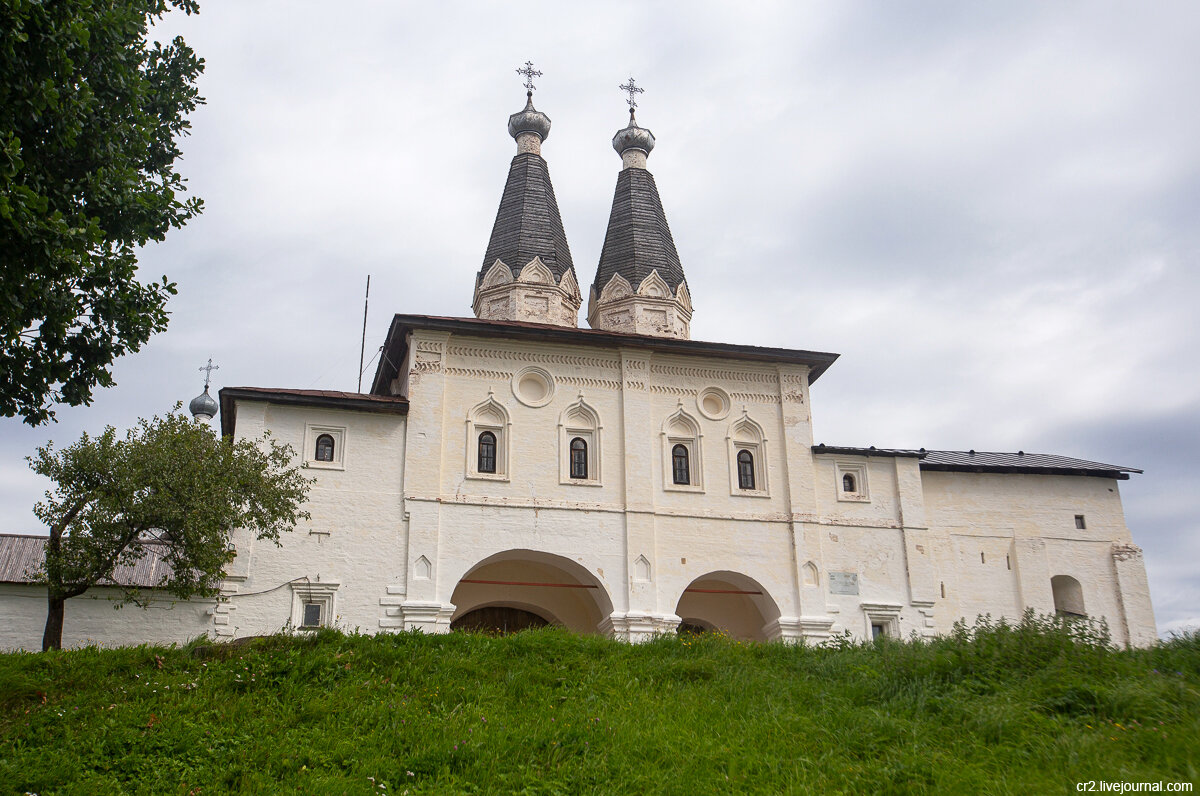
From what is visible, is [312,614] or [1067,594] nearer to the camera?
[312,614]

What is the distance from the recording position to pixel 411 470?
18.5 meters

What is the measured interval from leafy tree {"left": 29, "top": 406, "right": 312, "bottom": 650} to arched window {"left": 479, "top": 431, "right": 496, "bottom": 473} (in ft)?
14.2

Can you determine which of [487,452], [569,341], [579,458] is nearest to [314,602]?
[487,452]

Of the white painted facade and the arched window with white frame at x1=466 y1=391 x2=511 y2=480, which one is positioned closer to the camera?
the white painted facade

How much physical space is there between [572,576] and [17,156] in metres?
13.4

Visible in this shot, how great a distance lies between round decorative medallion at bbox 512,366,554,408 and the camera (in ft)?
65.2

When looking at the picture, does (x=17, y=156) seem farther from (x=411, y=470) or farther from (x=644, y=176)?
(x=644, y=176)

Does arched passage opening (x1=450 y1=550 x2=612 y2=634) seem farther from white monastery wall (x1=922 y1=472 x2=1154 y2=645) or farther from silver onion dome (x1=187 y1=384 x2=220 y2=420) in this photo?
silver onion dome (x1=187 y1=384 x2=220 y2=420)

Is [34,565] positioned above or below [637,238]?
below

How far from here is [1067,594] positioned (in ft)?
71.5

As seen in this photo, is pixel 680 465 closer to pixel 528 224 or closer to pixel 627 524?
→ pixel 627 524

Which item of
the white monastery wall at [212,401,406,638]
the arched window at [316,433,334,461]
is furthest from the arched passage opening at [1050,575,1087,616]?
the arched window at [316,433,334,461]

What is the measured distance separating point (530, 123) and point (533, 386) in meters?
9.98
